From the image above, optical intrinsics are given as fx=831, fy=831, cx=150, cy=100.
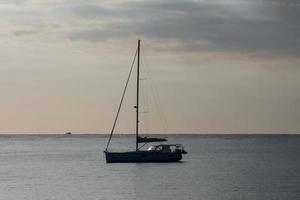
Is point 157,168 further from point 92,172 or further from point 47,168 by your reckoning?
point 47,168

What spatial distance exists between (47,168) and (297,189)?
5155cm

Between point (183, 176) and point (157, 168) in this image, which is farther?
point (157, 168)

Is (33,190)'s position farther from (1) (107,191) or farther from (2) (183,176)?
(2) (183,176)

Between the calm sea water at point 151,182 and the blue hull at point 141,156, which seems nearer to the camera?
the calm sea water at point 151,182

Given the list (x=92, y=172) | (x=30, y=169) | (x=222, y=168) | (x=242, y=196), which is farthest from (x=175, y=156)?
(x=242, y=196)

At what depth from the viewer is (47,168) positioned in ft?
412

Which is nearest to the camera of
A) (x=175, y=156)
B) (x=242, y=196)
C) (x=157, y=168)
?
(x=242, y=196)

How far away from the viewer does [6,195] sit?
79.1 m

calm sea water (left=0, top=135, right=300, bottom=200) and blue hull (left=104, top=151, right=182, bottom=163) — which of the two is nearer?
calm sea water (left=0, top=135, right=300, bottom=200)

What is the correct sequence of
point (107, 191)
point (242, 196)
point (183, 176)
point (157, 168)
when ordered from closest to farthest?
point (242, 196) → point (107, 191) → point (183, 176) → point (157, 168)

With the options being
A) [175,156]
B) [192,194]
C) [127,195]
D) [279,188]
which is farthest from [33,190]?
[175,156]

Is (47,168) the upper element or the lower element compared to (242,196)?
lower

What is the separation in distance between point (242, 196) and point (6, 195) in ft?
73.2

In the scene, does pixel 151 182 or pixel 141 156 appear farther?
pixel 141 156
